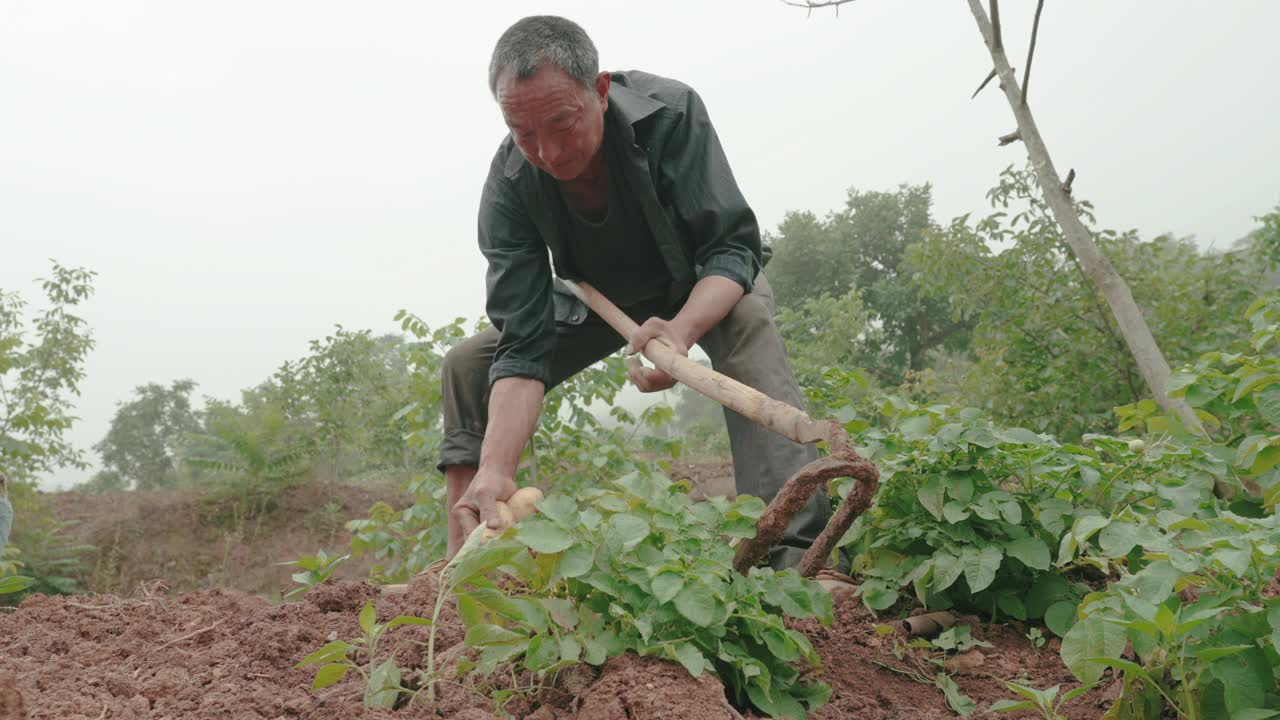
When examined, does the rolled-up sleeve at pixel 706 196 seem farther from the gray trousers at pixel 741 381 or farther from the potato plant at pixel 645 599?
the potato plant at pixel 645 599

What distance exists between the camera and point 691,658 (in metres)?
1.32

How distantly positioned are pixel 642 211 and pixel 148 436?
15.4 m

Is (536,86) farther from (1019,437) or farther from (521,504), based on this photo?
(1019,437)

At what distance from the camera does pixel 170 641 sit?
5.69 feet

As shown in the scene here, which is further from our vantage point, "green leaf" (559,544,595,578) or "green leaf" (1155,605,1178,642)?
"green leaf" (559,544,595,578)

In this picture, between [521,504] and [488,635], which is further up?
[521,504]

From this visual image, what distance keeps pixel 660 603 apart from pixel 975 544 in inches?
39.3

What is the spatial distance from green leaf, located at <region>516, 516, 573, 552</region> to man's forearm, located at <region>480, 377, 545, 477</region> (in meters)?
1.01

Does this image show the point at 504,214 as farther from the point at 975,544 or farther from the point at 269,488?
the point at 269,488

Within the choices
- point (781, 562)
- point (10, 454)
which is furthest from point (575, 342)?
point (10, 454)

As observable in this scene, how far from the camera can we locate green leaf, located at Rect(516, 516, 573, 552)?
52.6 inches

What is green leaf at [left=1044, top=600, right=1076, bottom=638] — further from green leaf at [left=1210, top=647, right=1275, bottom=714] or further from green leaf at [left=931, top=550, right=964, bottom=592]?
green leaf at [left=1210, top=647, right=1275, bottom=714]

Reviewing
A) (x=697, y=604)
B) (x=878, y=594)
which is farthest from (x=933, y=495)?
(x=697, y=604)

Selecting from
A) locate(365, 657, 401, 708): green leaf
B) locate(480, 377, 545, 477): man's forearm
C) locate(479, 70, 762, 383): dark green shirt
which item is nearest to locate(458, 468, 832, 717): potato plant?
locate(365, 657, 401, 708): green leaf
